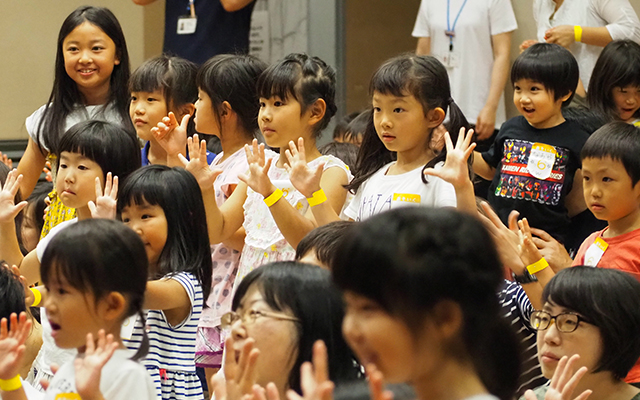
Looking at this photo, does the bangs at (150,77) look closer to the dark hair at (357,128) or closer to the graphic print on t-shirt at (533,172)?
the dark hair at (357,128)

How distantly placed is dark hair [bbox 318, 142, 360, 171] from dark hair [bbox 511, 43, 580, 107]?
858mm

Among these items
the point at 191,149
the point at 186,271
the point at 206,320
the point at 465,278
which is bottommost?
the point at 206,320

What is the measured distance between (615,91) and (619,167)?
3.58 feet

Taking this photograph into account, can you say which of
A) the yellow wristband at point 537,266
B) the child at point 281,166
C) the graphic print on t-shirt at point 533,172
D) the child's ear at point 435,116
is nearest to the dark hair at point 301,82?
the child at point 281,166

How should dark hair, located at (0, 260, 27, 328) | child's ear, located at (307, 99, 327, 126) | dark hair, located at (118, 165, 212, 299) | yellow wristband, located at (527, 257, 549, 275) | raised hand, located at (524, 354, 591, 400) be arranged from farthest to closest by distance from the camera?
child's ear, located at (307, 99, 327, 126) → yellow wristband, located at (527, 257, 549, 275) → dark hair, located at (118, 165, 212, 299) → dark hair, located at (0, 260, 27, 328) → raised hand, located at (524, 354, 591, 400)

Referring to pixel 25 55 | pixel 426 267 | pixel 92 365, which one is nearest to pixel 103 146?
pixel 92 365

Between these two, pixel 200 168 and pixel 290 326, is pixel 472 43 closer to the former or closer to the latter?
pixel 200 168

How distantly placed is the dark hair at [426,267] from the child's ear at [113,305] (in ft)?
2.77

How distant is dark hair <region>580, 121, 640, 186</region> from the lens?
309 centimetres

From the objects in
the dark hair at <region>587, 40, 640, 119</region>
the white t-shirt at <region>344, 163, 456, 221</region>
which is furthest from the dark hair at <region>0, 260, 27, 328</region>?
the dark hair at <region>587, 40, 640, 119</region>

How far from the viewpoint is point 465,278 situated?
1354 mm

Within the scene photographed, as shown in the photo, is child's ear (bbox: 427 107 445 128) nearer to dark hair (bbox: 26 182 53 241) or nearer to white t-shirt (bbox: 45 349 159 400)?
white t-shirt (bbox: 45 349 159 400)

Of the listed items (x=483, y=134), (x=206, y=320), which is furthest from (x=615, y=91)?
(x=206, y=320)

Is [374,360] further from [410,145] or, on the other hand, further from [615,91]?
[615,91]
